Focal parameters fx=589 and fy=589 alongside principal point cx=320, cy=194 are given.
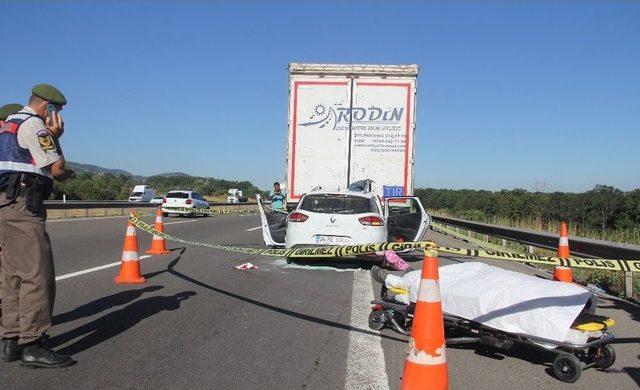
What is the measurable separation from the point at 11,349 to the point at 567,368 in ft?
14.0

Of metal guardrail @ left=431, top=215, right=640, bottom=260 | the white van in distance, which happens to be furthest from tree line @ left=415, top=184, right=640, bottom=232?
the white van in distance

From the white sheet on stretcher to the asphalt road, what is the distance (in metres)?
0.37

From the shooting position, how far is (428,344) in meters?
3.66

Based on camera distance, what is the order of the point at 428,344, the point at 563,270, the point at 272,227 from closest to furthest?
the point at 428,344, the point at 563,270, the point at 272,227

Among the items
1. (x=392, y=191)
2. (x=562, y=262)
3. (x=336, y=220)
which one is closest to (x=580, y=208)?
(x=392, y=191)

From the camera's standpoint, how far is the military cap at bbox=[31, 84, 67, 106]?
4.52 meters

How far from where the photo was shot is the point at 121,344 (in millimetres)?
5219

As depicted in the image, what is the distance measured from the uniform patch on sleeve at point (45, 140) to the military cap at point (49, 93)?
31 centimetres

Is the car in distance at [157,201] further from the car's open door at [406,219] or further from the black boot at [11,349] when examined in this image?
the black boot at [11,349]

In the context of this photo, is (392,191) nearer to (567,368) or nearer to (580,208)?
(567,368)

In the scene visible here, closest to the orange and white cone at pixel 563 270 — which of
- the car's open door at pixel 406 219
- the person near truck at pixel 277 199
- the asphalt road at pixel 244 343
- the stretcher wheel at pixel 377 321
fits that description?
the asphalt road at pixel 244 343

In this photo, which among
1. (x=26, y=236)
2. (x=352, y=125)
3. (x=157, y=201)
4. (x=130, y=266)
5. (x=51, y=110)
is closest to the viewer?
(x=26, y=236)

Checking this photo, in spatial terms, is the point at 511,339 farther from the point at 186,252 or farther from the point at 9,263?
the point at 186,252

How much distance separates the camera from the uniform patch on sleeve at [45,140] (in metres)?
4.35
